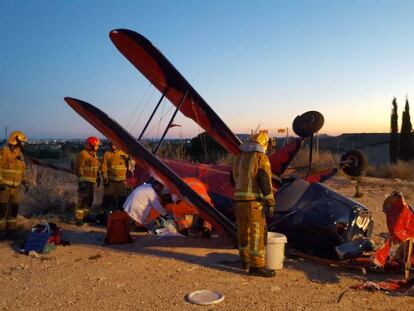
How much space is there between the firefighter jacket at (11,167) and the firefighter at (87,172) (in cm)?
193

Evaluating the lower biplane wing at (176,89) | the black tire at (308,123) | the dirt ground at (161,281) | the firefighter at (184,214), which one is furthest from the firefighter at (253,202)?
the firefighter at (184,214)

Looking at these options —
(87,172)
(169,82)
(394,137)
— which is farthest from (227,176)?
(394,137)

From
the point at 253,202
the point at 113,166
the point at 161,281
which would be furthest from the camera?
the point at 113,166

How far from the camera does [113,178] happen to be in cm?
1142

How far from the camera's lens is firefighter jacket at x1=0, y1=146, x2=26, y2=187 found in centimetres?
884

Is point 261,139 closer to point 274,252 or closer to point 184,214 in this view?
point 274,252

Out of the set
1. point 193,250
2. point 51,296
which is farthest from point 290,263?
point 51,296

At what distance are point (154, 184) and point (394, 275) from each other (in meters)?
4.87

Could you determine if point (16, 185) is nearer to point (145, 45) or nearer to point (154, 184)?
point (154, 184)

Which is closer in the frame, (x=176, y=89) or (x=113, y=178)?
(x=176, y=89)

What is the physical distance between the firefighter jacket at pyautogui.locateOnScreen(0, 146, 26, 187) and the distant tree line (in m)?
33.7

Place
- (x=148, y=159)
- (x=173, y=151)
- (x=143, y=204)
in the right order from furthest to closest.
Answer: (x=173, y=151)
(x=143, y=204)
(x=148, y=159)

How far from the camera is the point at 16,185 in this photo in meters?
8.95

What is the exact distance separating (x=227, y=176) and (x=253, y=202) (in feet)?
7.63
